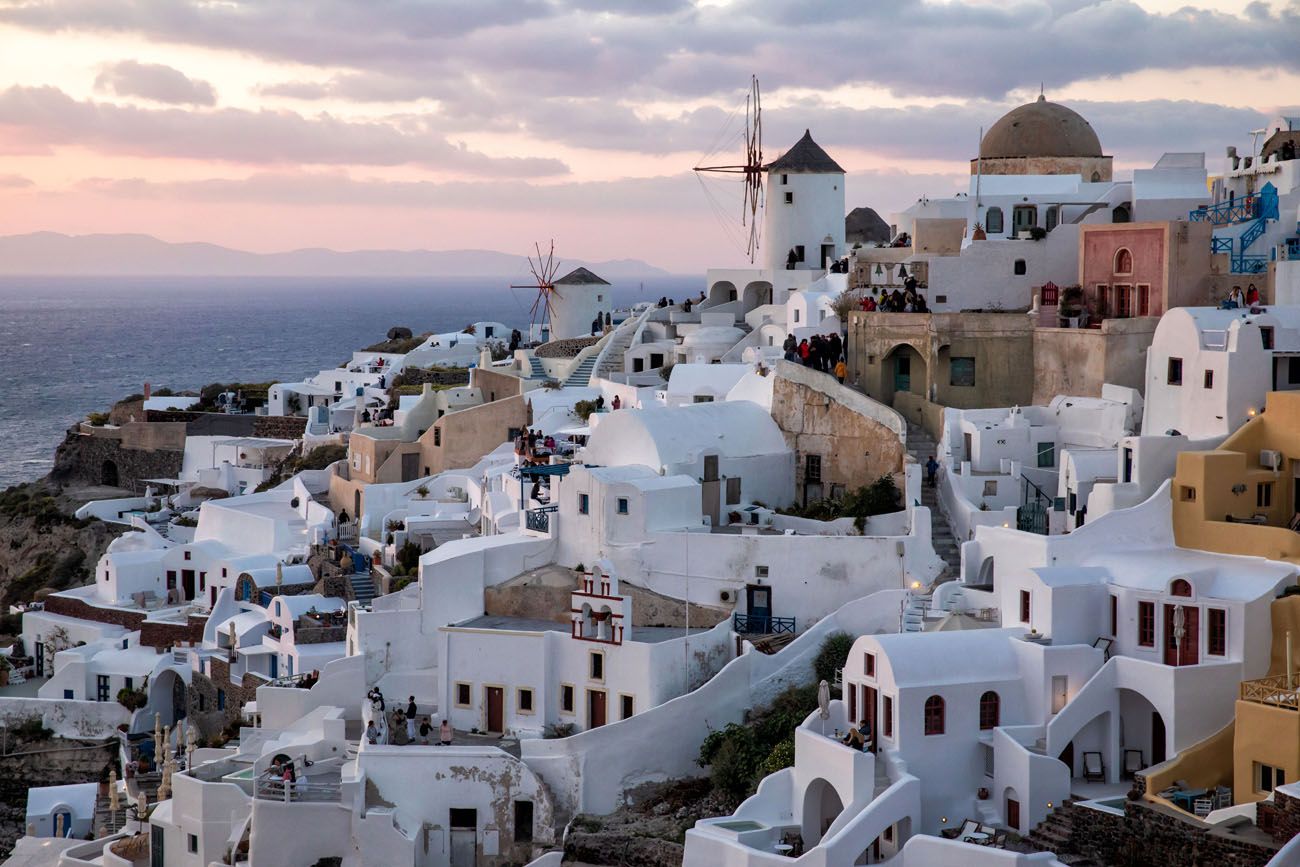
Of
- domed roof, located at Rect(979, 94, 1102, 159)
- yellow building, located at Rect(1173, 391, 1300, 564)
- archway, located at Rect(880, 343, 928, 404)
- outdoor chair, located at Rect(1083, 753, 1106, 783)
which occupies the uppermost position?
domed roof, located at Rect(979, 94, 1102, 159)

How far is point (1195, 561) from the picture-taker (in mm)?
27906

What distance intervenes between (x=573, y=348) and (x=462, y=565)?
20503mm

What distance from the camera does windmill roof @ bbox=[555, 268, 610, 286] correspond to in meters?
59.4

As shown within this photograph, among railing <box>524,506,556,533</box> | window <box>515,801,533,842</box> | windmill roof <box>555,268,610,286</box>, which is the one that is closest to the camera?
window <box>515,801,533,842</box>

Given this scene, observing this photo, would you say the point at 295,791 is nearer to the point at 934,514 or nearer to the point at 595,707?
the point at 595,707

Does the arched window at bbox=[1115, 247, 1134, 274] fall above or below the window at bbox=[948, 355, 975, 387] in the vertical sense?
above

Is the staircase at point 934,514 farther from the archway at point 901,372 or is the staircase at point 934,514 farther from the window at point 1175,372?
the window at point 1175,372

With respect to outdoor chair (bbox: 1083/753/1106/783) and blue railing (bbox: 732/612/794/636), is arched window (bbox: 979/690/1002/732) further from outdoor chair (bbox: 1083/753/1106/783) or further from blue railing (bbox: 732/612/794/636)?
blue railing (bbox: 732/612/794/636)

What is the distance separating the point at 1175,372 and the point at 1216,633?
6.33 metres

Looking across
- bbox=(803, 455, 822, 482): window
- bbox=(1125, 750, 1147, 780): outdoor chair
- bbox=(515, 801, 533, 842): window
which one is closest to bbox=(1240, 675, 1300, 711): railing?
bbox=(1125, 750, 1147, 780): outdoor chair

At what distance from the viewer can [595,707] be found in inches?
1228

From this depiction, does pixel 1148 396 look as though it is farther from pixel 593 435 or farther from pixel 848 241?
pixel 848 241

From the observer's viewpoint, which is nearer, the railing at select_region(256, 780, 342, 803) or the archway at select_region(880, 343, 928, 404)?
the railing at select_region(256, 780, 342, 803)

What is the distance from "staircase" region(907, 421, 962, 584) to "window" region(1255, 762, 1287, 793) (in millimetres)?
8049
